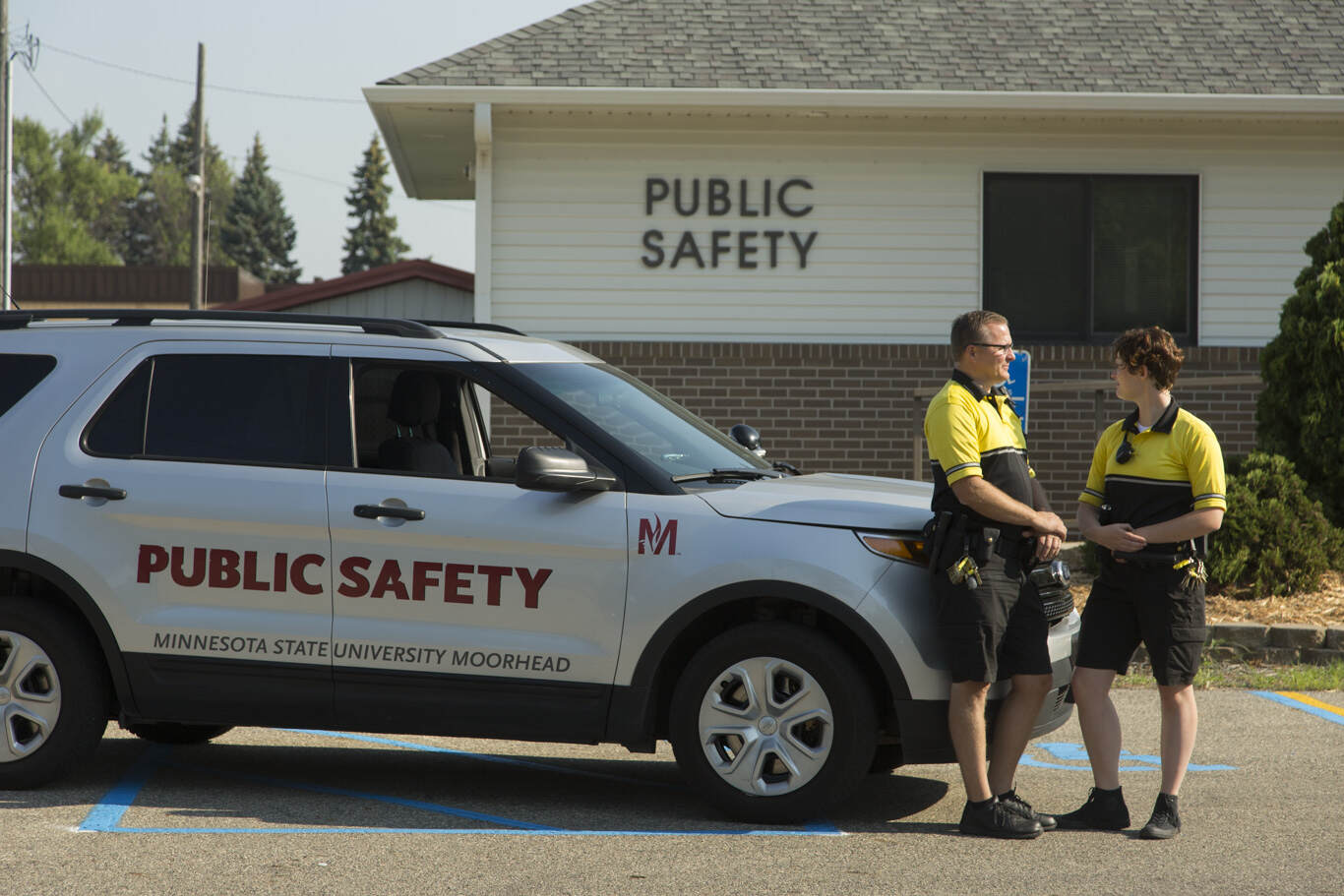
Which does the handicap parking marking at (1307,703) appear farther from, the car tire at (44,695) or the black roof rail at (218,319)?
the car tire at (44,695)

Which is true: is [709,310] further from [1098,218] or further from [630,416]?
[630,416]

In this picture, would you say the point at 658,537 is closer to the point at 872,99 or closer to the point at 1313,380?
the point at 1313,380

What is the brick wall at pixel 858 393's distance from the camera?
44.1 ft

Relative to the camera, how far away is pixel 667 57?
13625mm

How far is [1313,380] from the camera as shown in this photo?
10539 mm

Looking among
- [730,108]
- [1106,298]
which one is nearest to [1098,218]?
[1106,298]

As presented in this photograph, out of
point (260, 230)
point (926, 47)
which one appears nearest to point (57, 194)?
point (260, 230)

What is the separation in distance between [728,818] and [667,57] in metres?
9.27

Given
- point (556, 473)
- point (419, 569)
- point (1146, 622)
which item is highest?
point (556, 473)

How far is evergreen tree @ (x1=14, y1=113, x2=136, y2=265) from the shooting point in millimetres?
80375

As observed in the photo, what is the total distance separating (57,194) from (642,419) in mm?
86506

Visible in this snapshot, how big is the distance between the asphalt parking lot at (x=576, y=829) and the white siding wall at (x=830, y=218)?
6.71 m

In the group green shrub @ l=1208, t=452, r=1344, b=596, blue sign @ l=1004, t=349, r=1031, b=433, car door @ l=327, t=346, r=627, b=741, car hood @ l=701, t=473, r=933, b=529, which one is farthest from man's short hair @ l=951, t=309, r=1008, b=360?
green shrub @ l=1208, t=452, r=1344, b=596

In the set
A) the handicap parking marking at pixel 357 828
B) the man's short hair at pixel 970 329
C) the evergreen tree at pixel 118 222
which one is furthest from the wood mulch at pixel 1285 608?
the evergreen tree at pixel 118 222
